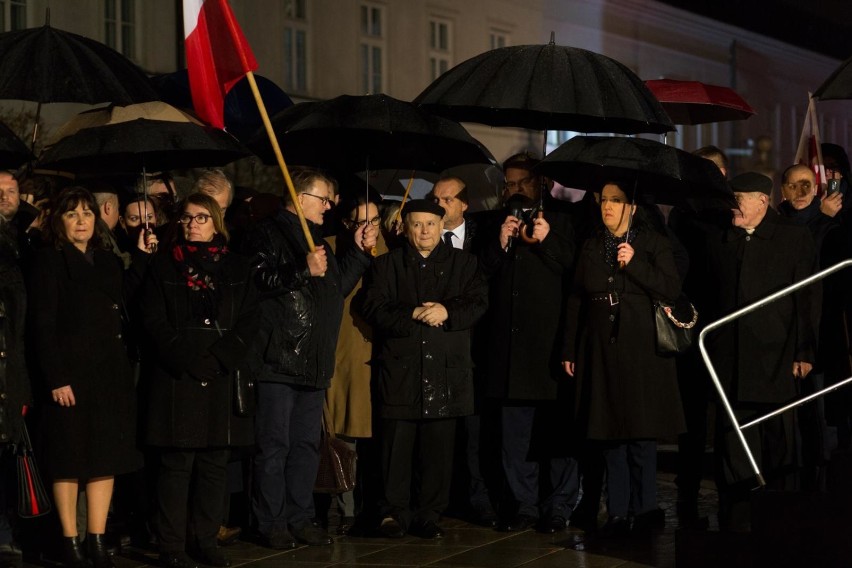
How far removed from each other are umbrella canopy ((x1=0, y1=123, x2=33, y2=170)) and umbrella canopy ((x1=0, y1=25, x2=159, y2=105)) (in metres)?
0.42

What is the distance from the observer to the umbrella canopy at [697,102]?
11539 mm

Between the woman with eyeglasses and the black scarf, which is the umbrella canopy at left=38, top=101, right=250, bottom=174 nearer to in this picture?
the woman with eyeglasses

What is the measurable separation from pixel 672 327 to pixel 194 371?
282 cm

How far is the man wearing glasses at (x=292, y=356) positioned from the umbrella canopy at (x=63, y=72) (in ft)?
3.80

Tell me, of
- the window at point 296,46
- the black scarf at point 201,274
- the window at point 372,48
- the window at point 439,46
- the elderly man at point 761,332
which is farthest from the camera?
the window at point 439,46

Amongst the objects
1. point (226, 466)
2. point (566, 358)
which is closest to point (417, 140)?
point (566, 358)

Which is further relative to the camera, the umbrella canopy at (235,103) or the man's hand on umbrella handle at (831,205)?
the umbrella canopy at (235,103)

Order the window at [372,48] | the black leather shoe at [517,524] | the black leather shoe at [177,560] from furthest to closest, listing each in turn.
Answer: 1. the window at [372,48]
2. the black leather shoe at [517,524]
3. the black leather shoe at [177,560]

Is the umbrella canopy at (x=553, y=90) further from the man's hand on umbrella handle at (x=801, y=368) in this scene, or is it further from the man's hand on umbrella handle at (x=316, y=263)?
the man's hand on umbrella handle at (x=801, y=368)

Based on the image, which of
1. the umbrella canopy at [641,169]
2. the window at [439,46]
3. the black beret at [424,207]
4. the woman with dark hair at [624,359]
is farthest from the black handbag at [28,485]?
the window at [439,46]

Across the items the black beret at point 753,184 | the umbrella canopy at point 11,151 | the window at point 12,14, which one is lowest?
the black beret at point 753,184

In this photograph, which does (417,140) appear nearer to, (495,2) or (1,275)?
(1,275)

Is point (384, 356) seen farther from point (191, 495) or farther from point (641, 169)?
point (641, 169)

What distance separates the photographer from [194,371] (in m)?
8.52
